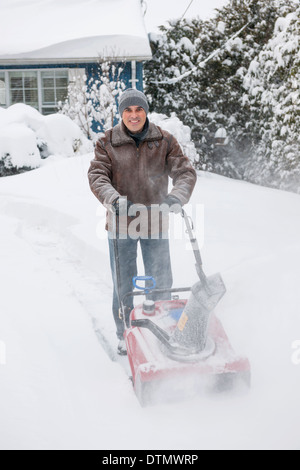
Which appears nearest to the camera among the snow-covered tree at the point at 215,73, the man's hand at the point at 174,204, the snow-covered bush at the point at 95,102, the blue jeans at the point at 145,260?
the man's hand at the point at 174,204

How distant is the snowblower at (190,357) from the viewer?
2.60 meters

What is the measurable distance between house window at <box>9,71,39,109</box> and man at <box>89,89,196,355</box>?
13149mm

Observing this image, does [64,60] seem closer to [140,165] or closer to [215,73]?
[215,73]

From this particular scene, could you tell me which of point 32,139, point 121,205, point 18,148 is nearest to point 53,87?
point 32,139

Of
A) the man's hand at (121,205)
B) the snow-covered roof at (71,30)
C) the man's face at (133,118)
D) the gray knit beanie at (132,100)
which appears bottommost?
the man's hand at (121,205)

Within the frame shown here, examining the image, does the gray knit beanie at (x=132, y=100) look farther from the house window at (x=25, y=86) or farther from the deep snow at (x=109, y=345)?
the house window at (x=25, y=86)

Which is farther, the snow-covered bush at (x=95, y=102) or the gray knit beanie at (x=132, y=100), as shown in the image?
the snow-covered bush at (x=95, y=102)

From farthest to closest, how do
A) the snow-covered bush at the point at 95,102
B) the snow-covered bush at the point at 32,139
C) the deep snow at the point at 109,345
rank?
1. the snow-covered bush at the point at 95,102
2. the snow-covered bush at the point at 32,139
3. the deep snow at the point at 109,345

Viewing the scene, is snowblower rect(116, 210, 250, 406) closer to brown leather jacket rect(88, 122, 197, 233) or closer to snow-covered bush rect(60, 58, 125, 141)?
brown leather jacket rect(88, 122, 197, 233)

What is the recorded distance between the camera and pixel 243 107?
15.5 meters

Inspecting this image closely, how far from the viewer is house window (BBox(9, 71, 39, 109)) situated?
50.6 ft

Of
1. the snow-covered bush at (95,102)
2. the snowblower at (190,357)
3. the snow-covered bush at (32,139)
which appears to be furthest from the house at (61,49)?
the snowblower at (190,357)

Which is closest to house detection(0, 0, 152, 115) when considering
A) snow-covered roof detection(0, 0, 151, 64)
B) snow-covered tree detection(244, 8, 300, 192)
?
snow-covered roof detection(0, 0, 151, 64)

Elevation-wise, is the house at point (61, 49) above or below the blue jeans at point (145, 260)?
above
